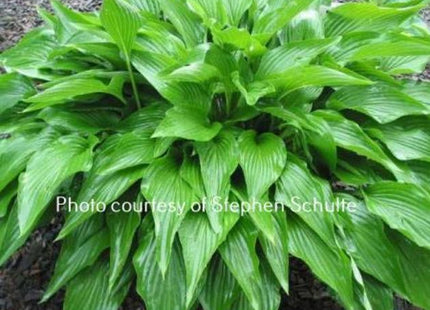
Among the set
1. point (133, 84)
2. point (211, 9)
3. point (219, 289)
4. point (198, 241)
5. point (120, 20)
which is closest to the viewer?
point (198, 241)

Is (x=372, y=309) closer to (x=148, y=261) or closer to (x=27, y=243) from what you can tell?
(x=148, y=261)

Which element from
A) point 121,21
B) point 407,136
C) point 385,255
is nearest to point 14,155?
point 121,21

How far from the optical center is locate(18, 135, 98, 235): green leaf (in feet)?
6.32

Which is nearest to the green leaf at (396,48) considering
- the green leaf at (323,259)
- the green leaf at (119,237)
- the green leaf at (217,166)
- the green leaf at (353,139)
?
the green leaf at (353,139)

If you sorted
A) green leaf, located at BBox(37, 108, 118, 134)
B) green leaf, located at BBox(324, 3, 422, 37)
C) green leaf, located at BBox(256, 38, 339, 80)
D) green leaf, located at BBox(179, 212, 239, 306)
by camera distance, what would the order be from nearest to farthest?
green leaf, located at BBox(179, 212, 239, 306)
green leaf, located at BBox(256, 38, 339, 80)
green leaf, located at BBox(37, 108, 118, 134)
green leaf, located at BBox(324, 3, 422, 37)

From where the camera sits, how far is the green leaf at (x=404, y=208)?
77.4 inches

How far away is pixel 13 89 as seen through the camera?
96.7 inches

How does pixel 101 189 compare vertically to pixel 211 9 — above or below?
below

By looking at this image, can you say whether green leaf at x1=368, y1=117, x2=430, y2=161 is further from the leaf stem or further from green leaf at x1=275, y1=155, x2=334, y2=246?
the leaf stem

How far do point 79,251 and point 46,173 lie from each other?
33 cm

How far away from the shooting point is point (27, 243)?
2727mm

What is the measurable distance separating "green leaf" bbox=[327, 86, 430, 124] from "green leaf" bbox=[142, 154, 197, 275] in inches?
27.6

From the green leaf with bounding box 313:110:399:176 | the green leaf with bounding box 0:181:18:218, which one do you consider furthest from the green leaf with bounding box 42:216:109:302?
the green leaf with bounding box 313:110:399:176

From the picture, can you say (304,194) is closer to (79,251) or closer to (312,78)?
(312,78)
